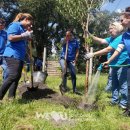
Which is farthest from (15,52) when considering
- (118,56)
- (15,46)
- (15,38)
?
(118,56)

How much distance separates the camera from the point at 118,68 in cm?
833

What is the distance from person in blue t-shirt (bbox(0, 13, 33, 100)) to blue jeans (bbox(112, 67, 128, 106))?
2017mm

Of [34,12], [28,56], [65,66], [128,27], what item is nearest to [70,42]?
[65,66]

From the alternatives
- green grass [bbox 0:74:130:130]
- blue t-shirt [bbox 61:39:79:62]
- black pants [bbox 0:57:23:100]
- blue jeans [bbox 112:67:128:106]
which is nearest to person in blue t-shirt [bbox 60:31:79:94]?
blue t-shirt [bbox 61:39:79:62]

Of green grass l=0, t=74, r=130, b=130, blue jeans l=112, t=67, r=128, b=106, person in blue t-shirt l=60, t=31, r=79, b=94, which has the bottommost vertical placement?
green grass l=0, t=74, r=130, b=130

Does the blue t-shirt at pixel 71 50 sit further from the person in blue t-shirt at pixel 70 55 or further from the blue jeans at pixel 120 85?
the blue jeans at pixel 120 85

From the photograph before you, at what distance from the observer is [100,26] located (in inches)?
2044

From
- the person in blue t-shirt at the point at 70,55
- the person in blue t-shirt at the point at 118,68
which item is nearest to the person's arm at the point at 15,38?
the person in blue t-shirt at the point at 118,68

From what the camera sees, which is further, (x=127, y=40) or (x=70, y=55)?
(x=70, y=55)

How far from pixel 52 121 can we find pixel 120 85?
259cm

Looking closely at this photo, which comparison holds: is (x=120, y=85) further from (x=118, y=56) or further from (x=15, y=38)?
(x=15, y=38)

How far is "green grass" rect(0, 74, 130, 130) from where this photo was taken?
5734 millimetres

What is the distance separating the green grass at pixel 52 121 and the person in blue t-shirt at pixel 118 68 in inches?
15.4

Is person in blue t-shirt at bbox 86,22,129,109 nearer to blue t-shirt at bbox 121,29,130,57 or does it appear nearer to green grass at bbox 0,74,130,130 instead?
green grass at bbox 0,74,130,130
